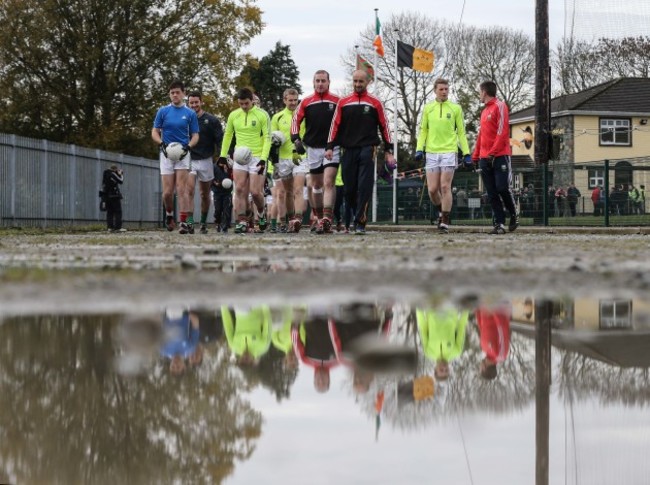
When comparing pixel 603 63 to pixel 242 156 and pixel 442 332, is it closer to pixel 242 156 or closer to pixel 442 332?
pixel 242 156

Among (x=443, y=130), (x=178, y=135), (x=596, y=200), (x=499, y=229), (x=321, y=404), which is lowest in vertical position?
(x=321, y=404)

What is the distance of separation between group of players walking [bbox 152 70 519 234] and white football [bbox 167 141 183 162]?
5.7 inches

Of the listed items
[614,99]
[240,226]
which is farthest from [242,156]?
[614,99]

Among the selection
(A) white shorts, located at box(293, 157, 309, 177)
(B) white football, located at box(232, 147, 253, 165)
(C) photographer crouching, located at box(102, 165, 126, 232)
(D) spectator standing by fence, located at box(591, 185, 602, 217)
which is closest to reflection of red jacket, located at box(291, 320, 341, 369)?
(B) white football, located at box(232, 147, 253, 165)

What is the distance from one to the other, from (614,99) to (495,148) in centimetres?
4915

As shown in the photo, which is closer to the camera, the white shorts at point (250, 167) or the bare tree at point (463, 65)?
the white shorts at point (250, 167)

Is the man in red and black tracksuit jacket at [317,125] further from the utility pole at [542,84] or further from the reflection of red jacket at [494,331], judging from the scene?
the reflection of red jacket at [494,331]

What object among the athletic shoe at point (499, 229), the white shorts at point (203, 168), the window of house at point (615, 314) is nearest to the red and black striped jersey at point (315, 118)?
the white shorts at point (203, 168)

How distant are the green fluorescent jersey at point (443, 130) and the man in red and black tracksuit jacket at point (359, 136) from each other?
1.83 metres

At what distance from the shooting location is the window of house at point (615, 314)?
2.92 m

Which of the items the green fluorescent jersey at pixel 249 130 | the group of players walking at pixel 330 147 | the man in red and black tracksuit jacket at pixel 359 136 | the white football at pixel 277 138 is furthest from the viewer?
the white football at pixel 277 138

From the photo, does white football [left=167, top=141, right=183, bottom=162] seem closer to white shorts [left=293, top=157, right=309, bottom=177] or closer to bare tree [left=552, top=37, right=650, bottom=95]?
white shorts [left=293, top=157, right=309, bottom=177]

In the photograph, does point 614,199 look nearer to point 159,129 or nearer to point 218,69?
point 159,129

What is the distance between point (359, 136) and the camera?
13.3m
